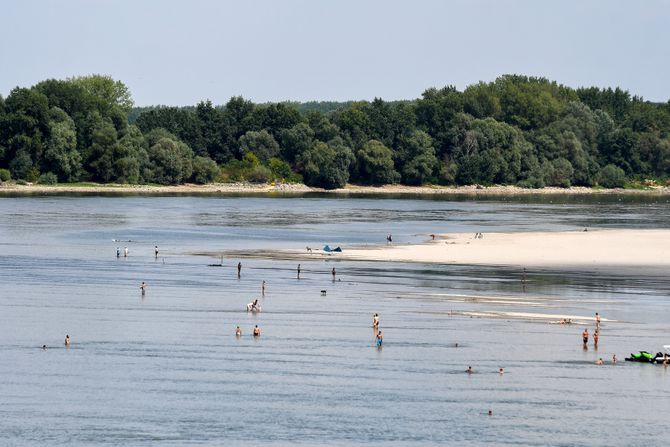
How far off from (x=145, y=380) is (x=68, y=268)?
43506 mm

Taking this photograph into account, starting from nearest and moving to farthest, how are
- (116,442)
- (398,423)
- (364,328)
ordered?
1. (116,442)
2. (398,423)
3. (364,328)

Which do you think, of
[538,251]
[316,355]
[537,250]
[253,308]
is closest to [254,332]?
[316,355]

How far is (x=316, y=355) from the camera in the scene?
6594cm

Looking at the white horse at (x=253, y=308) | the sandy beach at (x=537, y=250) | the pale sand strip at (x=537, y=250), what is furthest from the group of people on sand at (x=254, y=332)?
the sandy beach at (x=537, y=250)

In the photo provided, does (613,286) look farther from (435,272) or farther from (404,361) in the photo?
(404,361)

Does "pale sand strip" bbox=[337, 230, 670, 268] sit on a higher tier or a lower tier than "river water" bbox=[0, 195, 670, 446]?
higher

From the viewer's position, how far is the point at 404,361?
213 ft

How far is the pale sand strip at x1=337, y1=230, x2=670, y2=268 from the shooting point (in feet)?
361

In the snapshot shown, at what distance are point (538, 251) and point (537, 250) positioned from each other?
0.82m

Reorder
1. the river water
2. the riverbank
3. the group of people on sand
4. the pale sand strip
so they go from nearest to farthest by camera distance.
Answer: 1. the river water
2. the group of people on sand
3. the riverbank
4. the pale sand strip

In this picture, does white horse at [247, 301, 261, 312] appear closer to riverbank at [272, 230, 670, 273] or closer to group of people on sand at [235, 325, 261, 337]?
group of people on sand at [235, 325, 261, 337]

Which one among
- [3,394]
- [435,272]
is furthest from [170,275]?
[3,394]

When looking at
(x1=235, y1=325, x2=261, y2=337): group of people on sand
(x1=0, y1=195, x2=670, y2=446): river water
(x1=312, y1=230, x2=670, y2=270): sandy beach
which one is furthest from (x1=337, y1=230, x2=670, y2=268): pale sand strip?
(x1=235, y1=325, x2=261, y2=337): group of people on sand

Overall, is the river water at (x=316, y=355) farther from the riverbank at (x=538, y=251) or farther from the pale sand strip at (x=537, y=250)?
the pale sand strip at (x=537, y=250)
